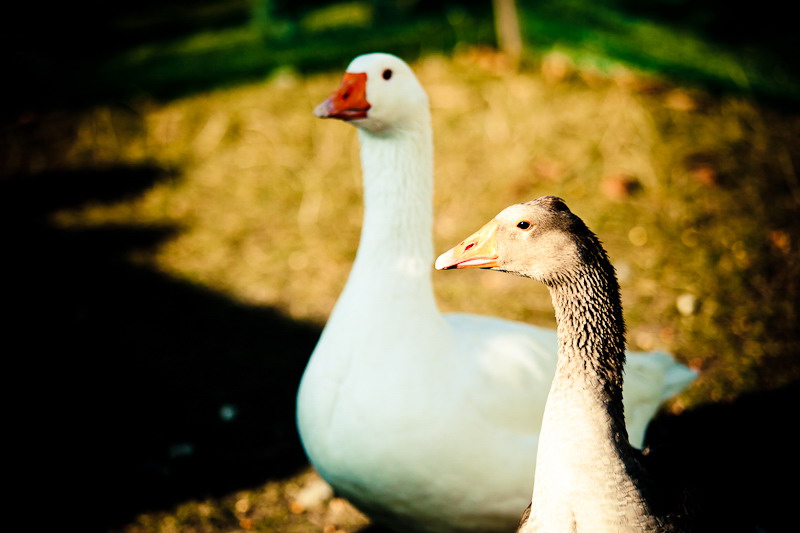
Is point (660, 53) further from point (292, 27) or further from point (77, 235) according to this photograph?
point (77, 235)

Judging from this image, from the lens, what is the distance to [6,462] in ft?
11.5

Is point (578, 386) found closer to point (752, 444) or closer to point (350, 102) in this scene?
point (350, 102)

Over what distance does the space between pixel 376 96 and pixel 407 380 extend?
1.07 meters

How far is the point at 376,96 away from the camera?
268 centimetres

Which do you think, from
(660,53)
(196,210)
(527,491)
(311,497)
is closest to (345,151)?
(196,210)

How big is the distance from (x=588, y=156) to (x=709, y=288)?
170cm

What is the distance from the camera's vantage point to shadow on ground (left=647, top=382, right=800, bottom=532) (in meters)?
3.08

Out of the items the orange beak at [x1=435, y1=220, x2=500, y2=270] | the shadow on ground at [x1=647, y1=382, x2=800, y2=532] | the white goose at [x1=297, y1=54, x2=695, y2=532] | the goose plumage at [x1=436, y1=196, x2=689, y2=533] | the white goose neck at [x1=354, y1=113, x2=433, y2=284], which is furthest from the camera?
the shadow on ground at [x1=647, y1=382, x2=800, y2=532]

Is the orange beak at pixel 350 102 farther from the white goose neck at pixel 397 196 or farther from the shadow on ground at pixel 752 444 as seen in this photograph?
the shadow on ground at pixel 752 444

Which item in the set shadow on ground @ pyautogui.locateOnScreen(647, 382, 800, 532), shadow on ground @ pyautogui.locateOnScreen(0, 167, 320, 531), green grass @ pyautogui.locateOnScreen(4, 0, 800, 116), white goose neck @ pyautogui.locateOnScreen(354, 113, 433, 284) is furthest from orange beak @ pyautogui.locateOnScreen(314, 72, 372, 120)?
green grass @ pyautogui.locateOnScreen(4, 0, 800, 116)

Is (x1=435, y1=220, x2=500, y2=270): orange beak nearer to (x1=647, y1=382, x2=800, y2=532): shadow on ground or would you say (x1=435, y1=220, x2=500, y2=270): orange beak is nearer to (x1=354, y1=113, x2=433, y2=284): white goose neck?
(x1=354, y1=113, x2=433, y2=284): white goose neck

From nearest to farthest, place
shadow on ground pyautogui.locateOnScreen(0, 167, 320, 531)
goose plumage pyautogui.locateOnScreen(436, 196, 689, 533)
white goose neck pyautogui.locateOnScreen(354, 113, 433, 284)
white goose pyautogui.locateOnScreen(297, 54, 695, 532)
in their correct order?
goose plumage pyautogui.locateOnScreen(436, 196, 689, 533) → white goose pyautogui.locateOnScreen(297, 54, 695, 532) → white goose neck pyautogui.locateOnScreen(354, 113, 433, 284) → shadow on ground pyautogui.locateOnScreen(0, 167, 320, 531)

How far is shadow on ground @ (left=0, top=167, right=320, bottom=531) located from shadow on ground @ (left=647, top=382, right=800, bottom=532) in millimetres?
1922

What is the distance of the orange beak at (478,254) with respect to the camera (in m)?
2.21
